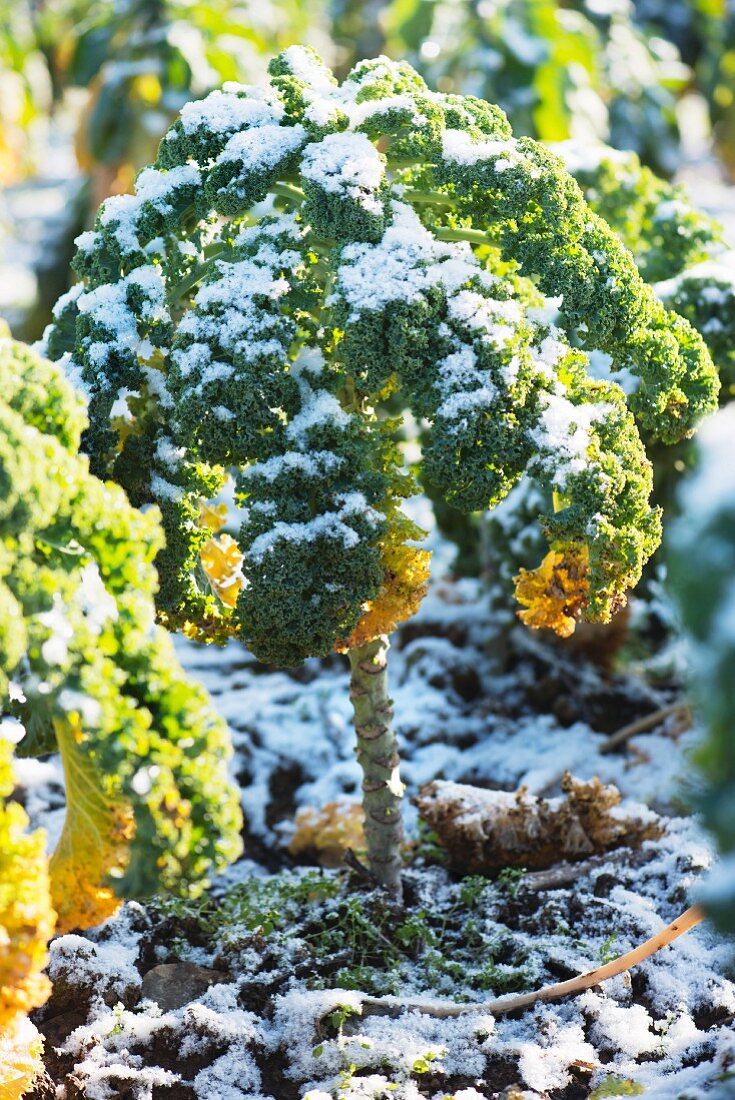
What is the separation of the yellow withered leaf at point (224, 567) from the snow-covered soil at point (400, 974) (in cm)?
113

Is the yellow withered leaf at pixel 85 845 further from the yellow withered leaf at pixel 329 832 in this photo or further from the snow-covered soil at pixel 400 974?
the yellow withered leaf at pixel 329 832

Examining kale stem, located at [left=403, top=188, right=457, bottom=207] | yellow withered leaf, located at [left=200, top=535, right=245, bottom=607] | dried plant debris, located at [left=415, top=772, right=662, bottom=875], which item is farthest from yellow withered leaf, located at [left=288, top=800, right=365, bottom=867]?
kale stem, located at [left=403, top=188, right=457, bottom=207]

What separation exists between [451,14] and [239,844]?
36.8ft

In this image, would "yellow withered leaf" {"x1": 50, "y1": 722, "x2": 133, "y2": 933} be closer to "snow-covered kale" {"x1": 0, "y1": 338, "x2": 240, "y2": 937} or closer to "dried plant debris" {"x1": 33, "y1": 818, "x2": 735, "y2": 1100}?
"snow-covered kale" {"x1": 0, "y1": 338, "x2": 240, "y2": 937}

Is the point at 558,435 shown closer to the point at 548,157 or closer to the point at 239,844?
the point at 548,157

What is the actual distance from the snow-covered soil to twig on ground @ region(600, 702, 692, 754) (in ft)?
0.30

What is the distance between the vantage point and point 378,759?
12.1 feet

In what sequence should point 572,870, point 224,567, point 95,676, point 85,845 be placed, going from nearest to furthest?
point 95,676 < point 85,845 < point 224,567 < point 572,870

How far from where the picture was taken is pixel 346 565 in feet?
9.85

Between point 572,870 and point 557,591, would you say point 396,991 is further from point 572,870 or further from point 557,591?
point 557,591

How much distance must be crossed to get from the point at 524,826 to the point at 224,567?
5.06 ft

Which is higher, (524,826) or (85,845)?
(524,826)

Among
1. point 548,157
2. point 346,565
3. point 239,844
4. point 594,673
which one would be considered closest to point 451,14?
point 594,673

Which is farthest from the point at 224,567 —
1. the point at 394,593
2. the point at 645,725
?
the point at 645,725
